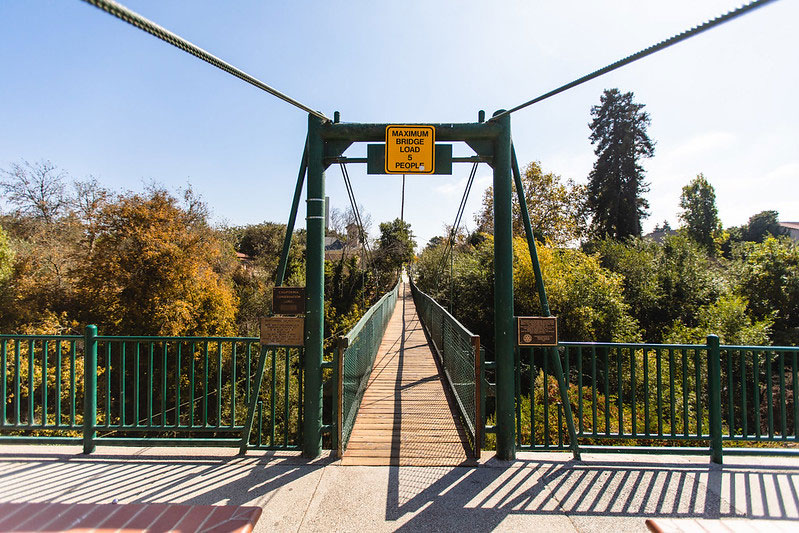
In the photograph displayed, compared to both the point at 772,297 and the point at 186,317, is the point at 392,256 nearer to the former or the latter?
the point at 186,317

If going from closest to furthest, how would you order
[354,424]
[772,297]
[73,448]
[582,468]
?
[582,468], [73,448], [354,424], [772,297]

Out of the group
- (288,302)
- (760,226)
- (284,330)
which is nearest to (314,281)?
(288,302)

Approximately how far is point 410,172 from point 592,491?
3031 mm

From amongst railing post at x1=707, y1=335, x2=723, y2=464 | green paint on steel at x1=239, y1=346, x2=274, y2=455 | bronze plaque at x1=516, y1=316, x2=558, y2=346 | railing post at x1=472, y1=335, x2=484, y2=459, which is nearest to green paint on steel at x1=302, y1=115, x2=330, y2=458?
green paint on steel at x1=239, y1=346, x2=274, y2=455

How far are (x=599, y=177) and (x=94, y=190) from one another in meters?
39.0

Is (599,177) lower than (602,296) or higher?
higher

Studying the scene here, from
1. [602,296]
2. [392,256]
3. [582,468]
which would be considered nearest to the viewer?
[582,468]

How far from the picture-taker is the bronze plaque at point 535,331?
11.5ft

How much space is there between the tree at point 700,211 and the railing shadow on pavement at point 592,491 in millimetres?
47870

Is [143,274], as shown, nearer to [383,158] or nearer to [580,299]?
[383,158]

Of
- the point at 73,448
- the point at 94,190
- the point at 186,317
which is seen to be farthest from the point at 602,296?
the point at 94,190

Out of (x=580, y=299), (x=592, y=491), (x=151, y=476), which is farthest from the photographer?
(x=580, y=299)

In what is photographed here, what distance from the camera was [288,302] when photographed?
3.55m

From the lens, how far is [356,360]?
4723mm
